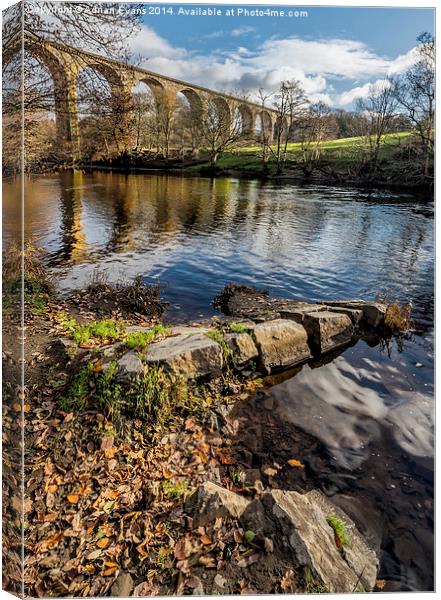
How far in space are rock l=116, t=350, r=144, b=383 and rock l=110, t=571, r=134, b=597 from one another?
1156mm

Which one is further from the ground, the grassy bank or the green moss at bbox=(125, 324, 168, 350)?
the grassy bank

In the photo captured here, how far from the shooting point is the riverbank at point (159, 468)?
1.84m

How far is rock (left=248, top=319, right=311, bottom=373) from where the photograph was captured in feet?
10.7

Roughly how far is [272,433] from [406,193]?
7.37ft

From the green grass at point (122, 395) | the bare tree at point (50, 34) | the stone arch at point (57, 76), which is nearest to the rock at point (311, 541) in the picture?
the green grass at point (122, 395)

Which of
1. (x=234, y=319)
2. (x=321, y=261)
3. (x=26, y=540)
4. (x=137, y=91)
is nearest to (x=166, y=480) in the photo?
(x=26, y=540)

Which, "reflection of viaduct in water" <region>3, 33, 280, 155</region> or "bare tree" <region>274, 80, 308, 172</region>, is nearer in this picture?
"reflection of viaduct in water" <region>3, 33, 280, 155</region>

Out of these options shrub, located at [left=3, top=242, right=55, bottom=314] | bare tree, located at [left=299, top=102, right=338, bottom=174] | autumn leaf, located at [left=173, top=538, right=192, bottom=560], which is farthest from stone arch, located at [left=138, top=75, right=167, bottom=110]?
autumn leaf, located at [left=173, top=538, right=192, bottom=560]

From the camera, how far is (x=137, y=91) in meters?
2.75

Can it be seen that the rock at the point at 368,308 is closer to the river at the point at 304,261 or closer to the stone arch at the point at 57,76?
the river at the point at 304,261

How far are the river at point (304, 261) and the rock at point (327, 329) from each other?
0.16 m

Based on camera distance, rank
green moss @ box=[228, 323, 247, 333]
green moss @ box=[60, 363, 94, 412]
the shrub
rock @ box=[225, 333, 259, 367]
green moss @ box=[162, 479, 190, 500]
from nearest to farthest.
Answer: green moss @ box=[162, 479, 190, 500] → the shrub → green moss @ box=[60, 363, 94, 412] → rock @ box=[225, 333, 259, 367] → green moss @ box=[228, 323, 247, 333]

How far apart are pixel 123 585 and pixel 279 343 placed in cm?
209

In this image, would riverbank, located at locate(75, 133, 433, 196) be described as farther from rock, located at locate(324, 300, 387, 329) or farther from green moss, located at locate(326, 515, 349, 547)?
green moss, located at locate(326, 515, 349, 547)
